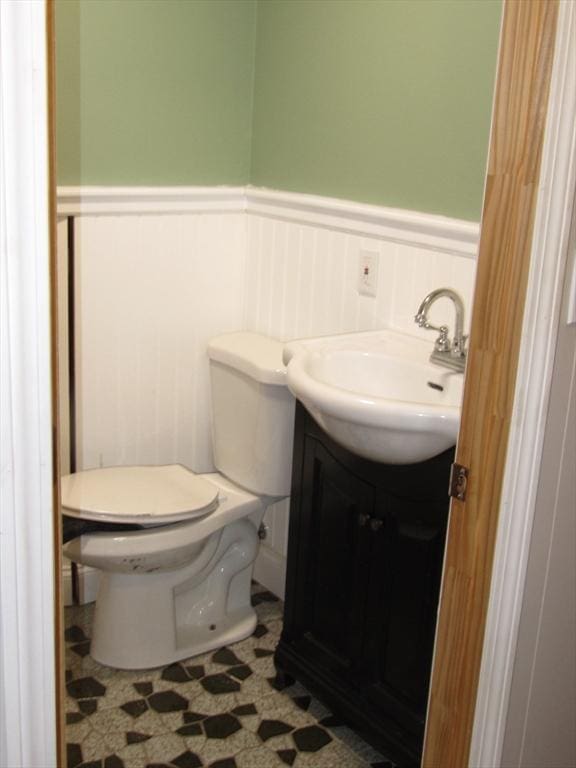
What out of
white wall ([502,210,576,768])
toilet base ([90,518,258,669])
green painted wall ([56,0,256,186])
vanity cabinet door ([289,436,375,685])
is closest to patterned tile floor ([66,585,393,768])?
toilet base ([90,518,258,669])

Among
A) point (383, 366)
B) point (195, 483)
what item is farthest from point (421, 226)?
point (195, 483)

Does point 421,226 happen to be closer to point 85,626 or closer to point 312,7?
point 312,7

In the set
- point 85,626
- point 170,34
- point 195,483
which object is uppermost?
point 170,34

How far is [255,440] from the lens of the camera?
2.43 m

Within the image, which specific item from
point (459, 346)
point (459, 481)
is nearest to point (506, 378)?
point (459, 481)

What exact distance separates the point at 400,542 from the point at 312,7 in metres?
1.39

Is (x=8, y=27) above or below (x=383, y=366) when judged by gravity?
above

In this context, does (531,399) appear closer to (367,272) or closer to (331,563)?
(331,563)

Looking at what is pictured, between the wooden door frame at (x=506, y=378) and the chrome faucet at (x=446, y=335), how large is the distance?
0.69m

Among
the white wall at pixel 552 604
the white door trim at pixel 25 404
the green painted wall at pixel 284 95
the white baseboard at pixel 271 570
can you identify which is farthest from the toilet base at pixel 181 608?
the white door trim at pixel 25 404

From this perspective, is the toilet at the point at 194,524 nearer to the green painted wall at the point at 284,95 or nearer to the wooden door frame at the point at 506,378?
the green painted wall at the point at 284,95

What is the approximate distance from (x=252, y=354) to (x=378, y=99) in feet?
2.34

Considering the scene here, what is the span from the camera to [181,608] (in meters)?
2.54

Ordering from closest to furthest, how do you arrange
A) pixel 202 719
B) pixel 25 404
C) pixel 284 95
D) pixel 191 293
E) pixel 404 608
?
pixel 25 404 < pixel 404 608 < pixel 202 719 < pixel 284 95 < pixel 191 293
